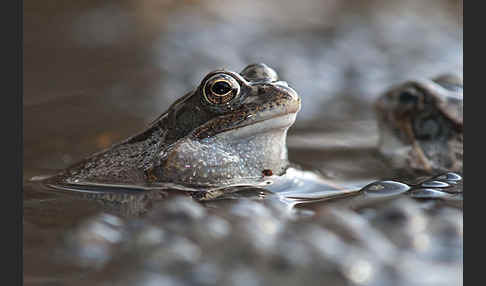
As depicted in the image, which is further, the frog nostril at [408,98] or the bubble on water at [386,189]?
the frog nostril at [408,98]

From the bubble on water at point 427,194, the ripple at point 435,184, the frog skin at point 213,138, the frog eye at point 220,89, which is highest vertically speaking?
the frog eye at point 220,89

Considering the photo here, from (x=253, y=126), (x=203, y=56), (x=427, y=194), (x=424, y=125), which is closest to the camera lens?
(x=427, y=194)

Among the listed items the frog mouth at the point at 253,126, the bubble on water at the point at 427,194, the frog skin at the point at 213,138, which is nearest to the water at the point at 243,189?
the bubble on water at the point at 427,194

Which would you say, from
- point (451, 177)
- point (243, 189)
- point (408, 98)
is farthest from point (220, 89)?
point (408, 98)

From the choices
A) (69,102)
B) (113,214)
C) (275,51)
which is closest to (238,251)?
(113,214)

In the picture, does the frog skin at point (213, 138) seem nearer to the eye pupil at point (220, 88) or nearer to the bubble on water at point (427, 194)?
the eye pupil at point (220, 88)

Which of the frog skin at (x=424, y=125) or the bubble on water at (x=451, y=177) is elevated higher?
the frog skin at (x=424, y=125)

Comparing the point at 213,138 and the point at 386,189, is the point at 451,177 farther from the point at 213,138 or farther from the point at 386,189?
the point at 213,138
